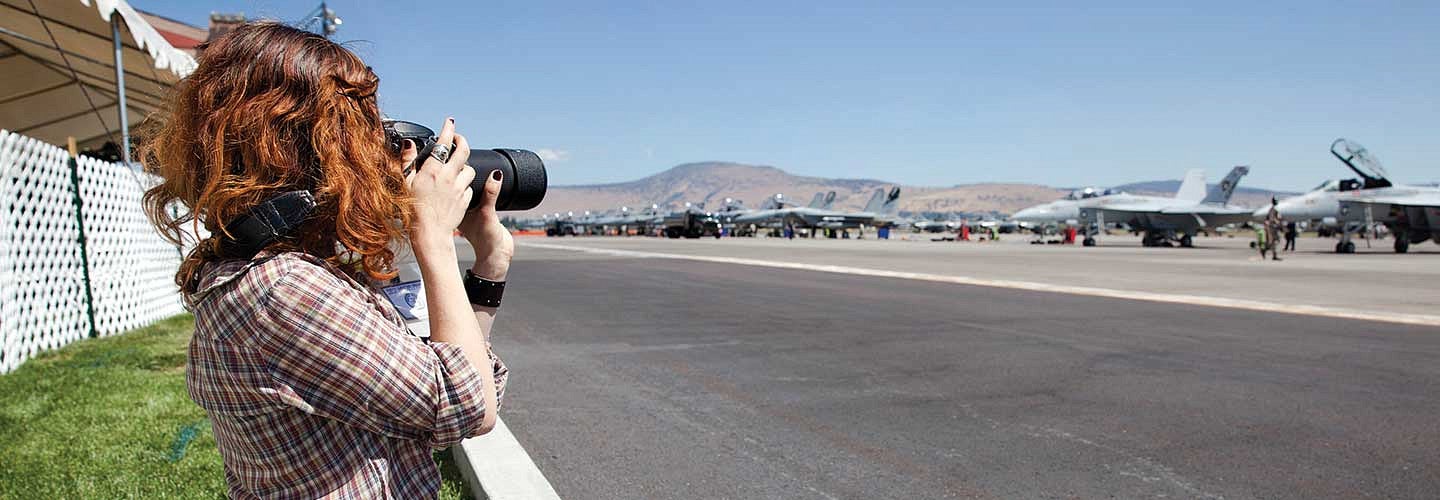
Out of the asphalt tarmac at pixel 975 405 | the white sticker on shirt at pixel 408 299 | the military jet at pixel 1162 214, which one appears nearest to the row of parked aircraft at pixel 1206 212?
the military jet at pixel 1162 214

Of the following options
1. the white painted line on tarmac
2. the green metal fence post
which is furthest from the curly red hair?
the white painted line on tarmac

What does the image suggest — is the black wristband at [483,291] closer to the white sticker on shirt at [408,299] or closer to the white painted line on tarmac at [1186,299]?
the white sticker on shirt at [408,299]

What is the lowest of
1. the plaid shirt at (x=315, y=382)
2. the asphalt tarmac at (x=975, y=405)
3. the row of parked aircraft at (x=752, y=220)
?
the row of parked aircraft at (x=752, y=220)

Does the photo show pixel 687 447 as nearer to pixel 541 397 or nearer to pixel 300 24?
pixel 541 397

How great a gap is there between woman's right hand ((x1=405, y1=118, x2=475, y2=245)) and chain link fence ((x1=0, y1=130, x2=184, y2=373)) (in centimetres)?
572

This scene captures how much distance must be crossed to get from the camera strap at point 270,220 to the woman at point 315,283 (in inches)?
0.7

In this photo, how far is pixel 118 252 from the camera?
9.27 meters

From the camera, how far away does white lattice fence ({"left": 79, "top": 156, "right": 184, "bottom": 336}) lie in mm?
8633

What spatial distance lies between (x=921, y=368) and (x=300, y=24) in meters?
5.98

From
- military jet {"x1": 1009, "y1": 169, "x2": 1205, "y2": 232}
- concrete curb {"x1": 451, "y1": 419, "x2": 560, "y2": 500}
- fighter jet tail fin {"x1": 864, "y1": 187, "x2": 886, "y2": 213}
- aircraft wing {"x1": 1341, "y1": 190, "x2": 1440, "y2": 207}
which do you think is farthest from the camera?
fighter jet tail fin {"x1": 864, "y1": 187, "x2": 886, "y2": 213}

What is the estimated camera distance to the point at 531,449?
4.70 m

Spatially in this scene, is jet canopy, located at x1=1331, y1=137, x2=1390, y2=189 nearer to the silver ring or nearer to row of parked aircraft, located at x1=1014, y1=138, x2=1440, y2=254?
row of parked aircraft, located at x1=1014, y1=138, x2=1440, y2=254

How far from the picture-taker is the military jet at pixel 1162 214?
42719mm

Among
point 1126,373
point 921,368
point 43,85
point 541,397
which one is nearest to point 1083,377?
point 1126,373
